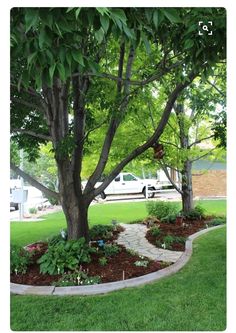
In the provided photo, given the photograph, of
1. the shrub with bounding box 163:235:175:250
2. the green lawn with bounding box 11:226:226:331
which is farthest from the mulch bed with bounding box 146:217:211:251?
the green lawn with bounding box 11:226:226:331

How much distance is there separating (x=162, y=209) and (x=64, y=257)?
11.2ft

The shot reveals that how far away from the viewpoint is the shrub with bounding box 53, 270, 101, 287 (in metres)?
3.10

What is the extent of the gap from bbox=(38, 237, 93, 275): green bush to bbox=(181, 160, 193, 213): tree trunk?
9.36ft

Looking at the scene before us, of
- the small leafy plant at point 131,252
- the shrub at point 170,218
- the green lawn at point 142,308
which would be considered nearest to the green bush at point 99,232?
the small leafy plant at point 131,252

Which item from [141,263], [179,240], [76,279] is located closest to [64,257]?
[76,279]

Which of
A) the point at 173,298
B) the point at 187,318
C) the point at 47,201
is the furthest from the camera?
the point at 47,201

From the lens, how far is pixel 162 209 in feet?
21.7

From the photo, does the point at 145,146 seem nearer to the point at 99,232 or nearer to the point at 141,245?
the point at 141,245

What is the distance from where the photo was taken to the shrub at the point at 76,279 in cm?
310

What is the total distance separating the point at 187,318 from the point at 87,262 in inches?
60.5

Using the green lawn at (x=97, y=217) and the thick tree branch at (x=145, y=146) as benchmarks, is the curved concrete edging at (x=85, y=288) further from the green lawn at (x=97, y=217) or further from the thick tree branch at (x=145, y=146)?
the thick tree branch at (x=145, y=146)
